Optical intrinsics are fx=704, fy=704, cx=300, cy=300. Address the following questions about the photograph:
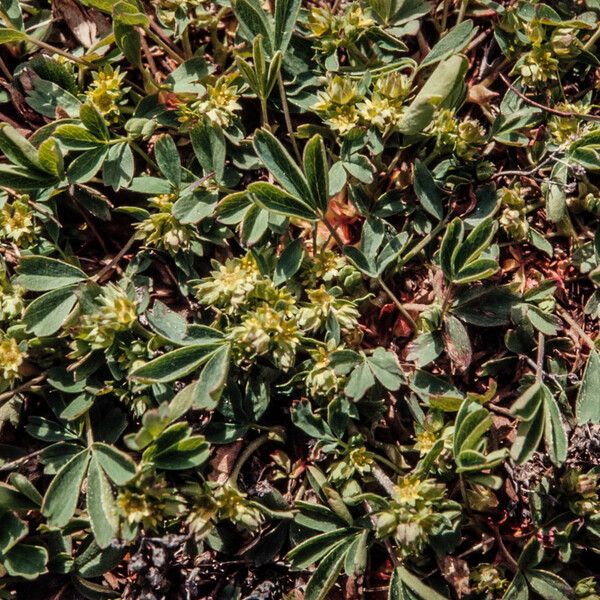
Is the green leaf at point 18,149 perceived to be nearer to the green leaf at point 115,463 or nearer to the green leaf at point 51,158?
the green leaf at point 51,158

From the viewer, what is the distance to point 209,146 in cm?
228

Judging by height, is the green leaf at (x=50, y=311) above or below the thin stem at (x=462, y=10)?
below

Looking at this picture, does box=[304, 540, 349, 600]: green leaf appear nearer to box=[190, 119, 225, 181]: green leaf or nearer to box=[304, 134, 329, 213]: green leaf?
box=[304, 134, 329, 213]: green leaf

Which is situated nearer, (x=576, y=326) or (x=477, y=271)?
(x=477, y=271)

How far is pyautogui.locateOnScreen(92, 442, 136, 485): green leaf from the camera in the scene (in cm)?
201

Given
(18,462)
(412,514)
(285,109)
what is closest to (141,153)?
(285,109)

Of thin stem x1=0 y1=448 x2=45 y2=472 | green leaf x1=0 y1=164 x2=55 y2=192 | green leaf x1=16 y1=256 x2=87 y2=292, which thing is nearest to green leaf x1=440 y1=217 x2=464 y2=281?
green leaf x1=16 y1=256 x2=87 y2=292

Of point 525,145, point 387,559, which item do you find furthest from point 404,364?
point 525,145

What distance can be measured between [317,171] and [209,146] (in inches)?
15.8

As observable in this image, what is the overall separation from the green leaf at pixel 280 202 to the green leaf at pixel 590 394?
100cm

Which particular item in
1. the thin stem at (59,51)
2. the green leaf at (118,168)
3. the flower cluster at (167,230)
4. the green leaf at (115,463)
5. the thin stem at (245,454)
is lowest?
the thin stem at (245,454)

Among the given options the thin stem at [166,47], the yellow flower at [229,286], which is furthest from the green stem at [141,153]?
the yellow flower at [229,286]

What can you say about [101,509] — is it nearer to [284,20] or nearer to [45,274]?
[45,274]

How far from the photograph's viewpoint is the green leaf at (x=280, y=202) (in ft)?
6.87
